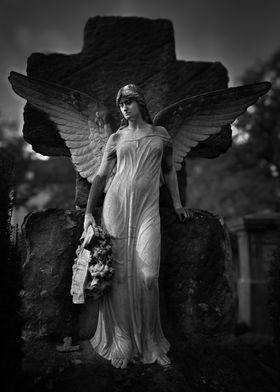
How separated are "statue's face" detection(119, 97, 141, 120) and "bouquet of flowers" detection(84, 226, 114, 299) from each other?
1227 mm

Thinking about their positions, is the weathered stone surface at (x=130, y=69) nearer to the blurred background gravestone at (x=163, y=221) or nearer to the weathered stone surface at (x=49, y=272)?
the blurred background gravestone at (x=163, y=221)

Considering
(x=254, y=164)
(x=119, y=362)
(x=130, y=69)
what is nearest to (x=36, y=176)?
(x=254, y=164)

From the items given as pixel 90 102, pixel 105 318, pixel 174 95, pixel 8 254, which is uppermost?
pixel 174 95

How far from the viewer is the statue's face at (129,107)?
3.65 metres

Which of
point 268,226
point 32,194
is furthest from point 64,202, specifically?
point 268,226

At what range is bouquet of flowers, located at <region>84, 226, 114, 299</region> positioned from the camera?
10.5ft

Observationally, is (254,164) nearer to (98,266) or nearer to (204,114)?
(204,114)

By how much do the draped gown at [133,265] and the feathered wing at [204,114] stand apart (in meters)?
0.68

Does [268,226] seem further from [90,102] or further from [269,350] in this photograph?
[90,102]

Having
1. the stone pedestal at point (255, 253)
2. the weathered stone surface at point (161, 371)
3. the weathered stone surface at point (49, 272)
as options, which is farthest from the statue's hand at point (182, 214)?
the stone pedestal at point (255, 253)

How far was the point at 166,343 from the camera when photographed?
331cm

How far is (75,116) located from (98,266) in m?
1.79

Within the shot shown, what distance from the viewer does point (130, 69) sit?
4.61 metres

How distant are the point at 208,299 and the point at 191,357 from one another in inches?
22.9
